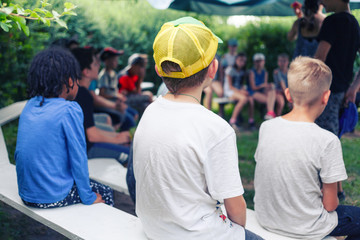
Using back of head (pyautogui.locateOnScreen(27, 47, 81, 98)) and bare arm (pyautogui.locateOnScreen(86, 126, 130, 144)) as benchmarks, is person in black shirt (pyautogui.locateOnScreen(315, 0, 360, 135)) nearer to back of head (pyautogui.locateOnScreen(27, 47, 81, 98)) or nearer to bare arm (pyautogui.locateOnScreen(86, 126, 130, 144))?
bare arm (pyautogui.locateOnScreen(86, 126, 130, 144))

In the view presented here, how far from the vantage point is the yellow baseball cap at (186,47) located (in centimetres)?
165

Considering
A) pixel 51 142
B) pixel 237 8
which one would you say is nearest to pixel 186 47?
pixel 51 142

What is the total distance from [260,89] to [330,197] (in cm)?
674

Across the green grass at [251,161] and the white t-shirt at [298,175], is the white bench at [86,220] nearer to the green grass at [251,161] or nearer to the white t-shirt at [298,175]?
the white t-shirt at [298,175]

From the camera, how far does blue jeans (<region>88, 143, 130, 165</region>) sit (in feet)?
12.2

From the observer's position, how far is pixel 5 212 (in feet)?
12.6

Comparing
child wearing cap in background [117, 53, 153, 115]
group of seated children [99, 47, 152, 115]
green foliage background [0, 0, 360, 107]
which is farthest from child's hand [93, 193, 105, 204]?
green foliage background [0, 0, 360, 107]

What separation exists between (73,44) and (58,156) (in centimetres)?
447

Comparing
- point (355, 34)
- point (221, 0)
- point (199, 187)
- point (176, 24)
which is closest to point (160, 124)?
point (199, 187)

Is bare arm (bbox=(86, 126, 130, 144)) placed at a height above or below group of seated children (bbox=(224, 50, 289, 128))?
above

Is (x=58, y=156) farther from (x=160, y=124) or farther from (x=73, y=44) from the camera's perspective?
(x=73, y=44)

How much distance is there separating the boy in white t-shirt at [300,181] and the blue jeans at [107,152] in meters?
1.74

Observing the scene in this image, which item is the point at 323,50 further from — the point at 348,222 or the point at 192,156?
the point at 192,156

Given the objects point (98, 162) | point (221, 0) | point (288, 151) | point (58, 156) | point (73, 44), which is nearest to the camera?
point (288, 151)
